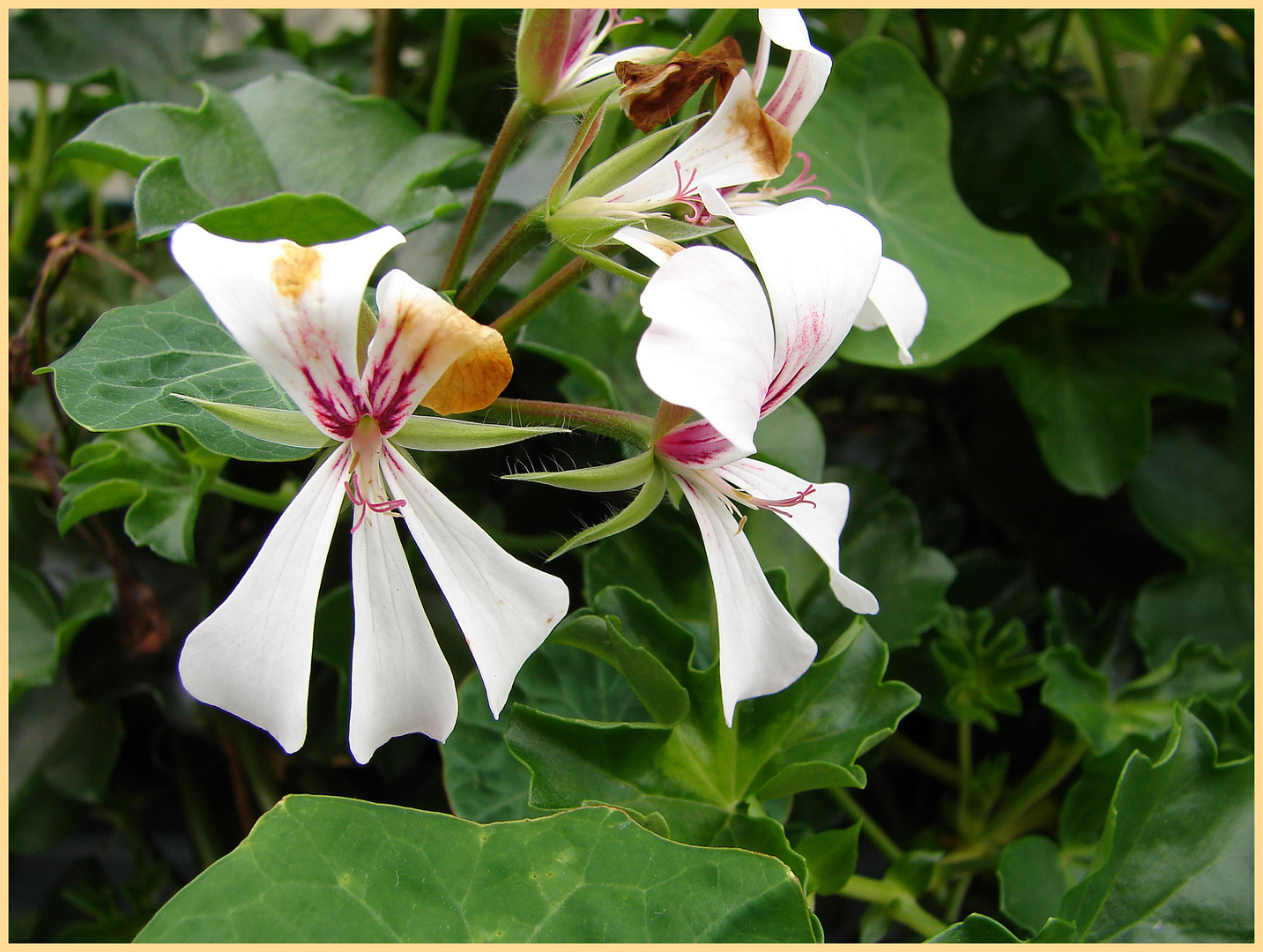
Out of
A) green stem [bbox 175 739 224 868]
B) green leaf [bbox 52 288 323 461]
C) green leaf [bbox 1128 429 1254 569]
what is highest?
green leaf [bbox 52 288 323 461]

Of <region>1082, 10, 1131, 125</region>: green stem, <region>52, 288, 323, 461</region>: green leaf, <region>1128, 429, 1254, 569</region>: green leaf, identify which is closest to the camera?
<region>52, 288, 323, 461</region>: green leaf

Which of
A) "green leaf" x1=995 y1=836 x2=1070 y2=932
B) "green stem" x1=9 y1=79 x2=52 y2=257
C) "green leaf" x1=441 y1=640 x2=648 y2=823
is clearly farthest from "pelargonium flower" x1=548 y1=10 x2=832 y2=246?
"green stem" x1=9 y1=79 x2=52 y2=257

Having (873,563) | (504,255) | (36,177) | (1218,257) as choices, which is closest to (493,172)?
(504,255)

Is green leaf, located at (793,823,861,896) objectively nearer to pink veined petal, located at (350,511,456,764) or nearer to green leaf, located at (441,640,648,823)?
green leaf, located at (441,640,648,823)

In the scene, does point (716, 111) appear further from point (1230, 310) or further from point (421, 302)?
point (1230, 310)

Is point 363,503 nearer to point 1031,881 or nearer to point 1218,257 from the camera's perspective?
point 1031,881

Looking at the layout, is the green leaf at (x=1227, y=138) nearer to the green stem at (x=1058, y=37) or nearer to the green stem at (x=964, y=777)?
the green stem at (x=1058, y=37)
